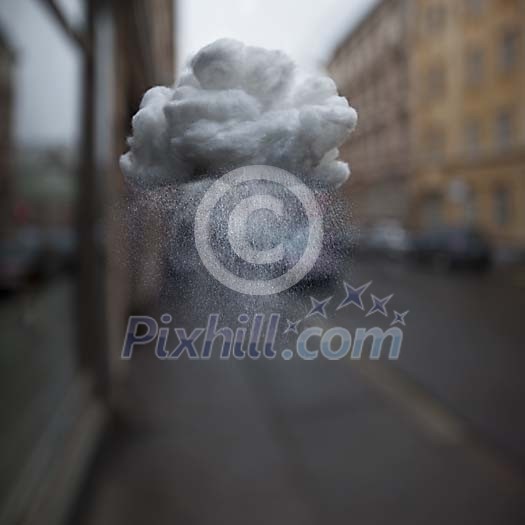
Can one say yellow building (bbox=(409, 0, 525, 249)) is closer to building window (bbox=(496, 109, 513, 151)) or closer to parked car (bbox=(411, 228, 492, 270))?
building window (bbox=(496, 109, 513, 151))

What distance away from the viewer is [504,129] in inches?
490

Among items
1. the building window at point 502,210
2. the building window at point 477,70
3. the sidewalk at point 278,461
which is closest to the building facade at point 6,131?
the sidewalk at point 278,461

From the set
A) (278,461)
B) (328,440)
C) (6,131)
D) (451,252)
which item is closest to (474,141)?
(451,252)

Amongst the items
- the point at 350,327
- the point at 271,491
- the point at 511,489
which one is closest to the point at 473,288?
the point at 511,489

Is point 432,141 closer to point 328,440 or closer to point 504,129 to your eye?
point 328,440

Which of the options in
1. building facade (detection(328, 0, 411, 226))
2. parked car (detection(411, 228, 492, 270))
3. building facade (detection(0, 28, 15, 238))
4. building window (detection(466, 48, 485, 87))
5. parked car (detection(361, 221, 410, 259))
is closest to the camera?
building facade (detection(328, 0, 411, 226))

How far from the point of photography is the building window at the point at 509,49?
6.75m

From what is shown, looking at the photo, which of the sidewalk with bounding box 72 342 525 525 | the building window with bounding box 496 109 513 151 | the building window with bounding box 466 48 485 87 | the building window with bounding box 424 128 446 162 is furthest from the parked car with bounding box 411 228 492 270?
the sidewalk with bounding box 72 342 525 525

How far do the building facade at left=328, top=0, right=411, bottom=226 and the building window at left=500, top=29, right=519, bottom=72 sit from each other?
569 centimetres

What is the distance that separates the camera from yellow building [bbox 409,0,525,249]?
3.12m

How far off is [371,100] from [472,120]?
27.0 ft

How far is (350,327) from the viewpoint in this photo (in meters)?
0.65

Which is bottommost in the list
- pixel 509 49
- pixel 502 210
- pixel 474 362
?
pixel 474 362

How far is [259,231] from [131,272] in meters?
0.15
